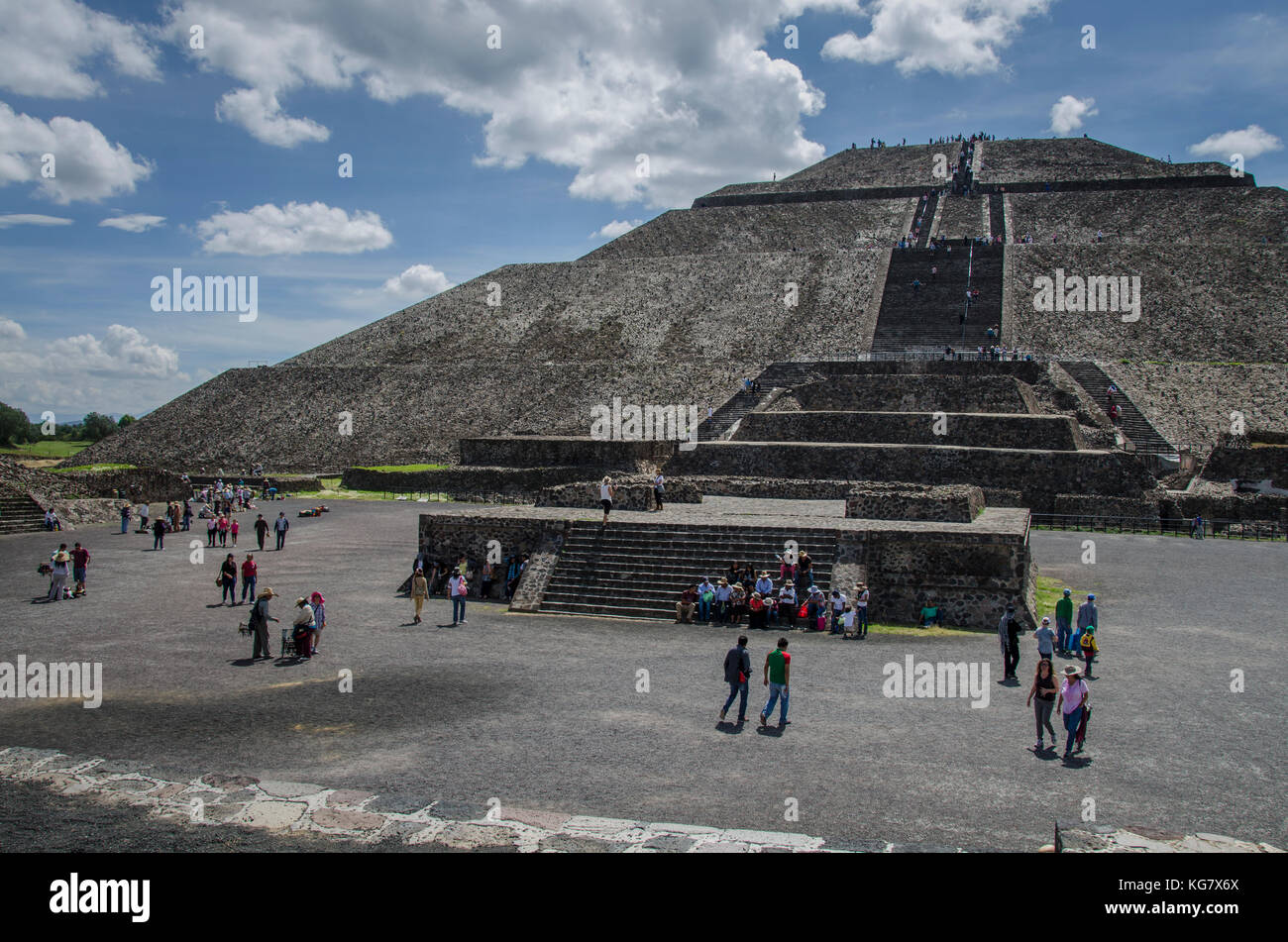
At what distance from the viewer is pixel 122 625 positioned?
13156 mm

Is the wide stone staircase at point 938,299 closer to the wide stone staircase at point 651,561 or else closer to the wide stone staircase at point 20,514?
the wide stone staircase at point 651,561

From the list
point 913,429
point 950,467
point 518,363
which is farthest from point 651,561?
point 518,363

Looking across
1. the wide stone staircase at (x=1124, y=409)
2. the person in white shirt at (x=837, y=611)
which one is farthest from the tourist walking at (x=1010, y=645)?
the wide stone staircase at (x=1124, y=409)

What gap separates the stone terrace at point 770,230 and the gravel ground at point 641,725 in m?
52.9

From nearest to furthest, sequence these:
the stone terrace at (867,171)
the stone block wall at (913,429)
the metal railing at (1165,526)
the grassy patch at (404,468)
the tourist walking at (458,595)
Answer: the tourist walking at (458,595) < the metal railing at (1165,526) < the stone block wall at (913,429) < the grassy patch at (404,468) < the stone terrace at (867,171)

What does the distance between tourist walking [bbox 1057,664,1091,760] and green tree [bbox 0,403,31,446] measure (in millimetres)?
64101

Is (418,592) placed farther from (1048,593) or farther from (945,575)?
(1048,593)

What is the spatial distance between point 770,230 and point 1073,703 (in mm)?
64641

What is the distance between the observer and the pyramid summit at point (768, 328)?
Answer: 40.1 m

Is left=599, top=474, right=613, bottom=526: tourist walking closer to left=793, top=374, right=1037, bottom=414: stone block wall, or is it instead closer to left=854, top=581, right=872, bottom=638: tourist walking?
left=854, top=581, right=872, bottom=638: tourist walking

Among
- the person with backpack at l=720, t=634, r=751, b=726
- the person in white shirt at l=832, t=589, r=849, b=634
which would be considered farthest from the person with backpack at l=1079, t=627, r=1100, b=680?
the person with backpack at l=720, t=634, r=751, b=726

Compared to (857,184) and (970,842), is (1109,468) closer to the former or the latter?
(970,842)

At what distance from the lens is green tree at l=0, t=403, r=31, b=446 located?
56.0 metres
